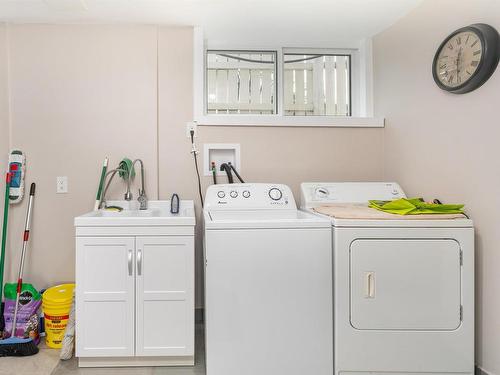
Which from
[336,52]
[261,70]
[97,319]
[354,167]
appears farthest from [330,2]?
[97,319]

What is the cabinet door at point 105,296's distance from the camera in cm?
176

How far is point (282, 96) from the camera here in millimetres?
2697

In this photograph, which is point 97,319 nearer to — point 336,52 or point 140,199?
point 140,199

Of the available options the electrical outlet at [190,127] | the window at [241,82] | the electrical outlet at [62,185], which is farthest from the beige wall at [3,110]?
the window at [241,82]

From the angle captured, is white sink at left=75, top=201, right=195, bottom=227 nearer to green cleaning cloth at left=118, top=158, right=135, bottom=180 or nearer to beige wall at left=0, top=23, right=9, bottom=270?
green cleaning cloth at left=118, top=158, right=135, bottom=180

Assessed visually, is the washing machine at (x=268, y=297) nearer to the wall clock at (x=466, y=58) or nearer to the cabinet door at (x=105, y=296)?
the cabinet door at (x=105, y=296)

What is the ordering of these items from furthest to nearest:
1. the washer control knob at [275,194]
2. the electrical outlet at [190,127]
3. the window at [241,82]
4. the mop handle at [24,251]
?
the window at [241,82] < the electrical outlet at [190,127] < the washer control knob at [275,194] < the mop handle at [24,251]

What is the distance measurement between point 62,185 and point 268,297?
1.70 meters

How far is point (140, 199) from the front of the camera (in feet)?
7.61

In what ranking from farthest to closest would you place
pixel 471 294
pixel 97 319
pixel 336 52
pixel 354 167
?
1. pixel 336 52
2. pixel 354 167
3. pixel 97 319
4. pixel 471 294

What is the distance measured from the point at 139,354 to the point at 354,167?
1910 millimetres

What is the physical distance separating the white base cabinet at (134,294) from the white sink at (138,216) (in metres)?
0.04

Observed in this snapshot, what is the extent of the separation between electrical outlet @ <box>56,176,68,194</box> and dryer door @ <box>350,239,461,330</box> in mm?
1992

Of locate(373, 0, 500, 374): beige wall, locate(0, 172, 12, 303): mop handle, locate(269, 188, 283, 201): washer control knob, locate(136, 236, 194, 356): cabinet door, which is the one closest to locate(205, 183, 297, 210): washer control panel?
locate(269, 188, 283, 201): washer control knob
